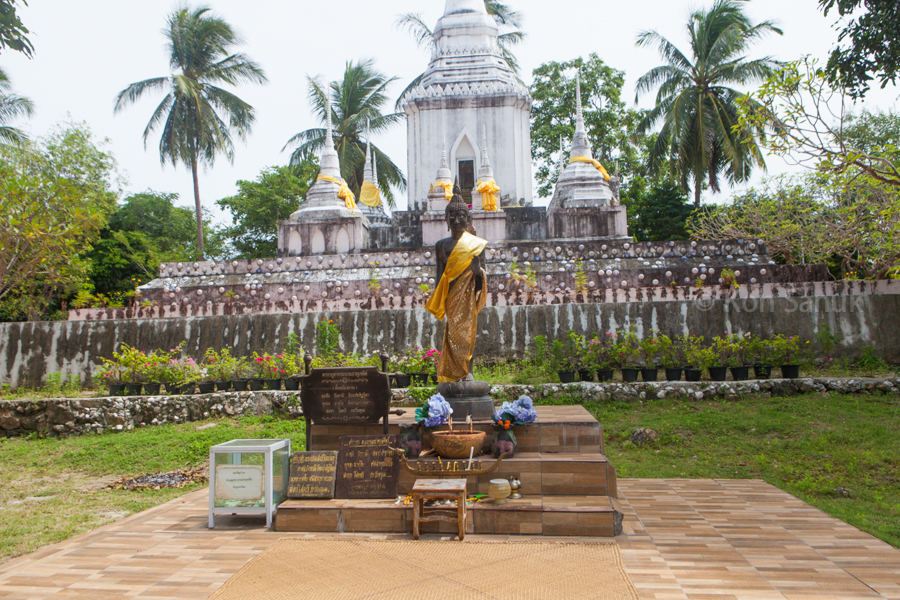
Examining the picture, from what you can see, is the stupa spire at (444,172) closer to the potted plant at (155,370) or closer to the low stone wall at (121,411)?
the potted plant at (155,370)

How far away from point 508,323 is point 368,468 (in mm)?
6200

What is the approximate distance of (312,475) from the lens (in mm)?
5613

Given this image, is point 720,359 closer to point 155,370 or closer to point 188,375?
point 188,375

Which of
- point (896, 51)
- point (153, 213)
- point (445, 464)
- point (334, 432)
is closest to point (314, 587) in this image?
point (445, 464)

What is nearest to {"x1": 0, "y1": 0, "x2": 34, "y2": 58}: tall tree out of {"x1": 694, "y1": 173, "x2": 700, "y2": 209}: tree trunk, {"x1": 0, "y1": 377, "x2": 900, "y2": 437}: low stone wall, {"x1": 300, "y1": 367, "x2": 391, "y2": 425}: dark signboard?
{"x1": 300, "y1": 367, "x2": 391, "y2": 425}: dark signboard

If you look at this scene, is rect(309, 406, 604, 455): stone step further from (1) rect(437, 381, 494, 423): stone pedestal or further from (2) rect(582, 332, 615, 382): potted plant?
(2) rect(582, 332, 615, 382): potted plant

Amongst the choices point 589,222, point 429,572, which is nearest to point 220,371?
point 429,572

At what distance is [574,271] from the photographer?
14.8 meters

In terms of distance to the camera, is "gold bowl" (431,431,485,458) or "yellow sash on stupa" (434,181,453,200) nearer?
"gold bowl" (431,431,485,458)

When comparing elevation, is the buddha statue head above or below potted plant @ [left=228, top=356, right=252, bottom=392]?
above

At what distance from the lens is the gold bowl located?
544 centimetres

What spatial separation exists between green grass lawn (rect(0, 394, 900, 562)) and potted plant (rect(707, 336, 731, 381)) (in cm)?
58

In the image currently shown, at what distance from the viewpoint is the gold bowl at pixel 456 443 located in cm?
544

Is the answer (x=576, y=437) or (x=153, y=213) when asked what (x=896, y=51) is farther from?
(x=153, y=213)
